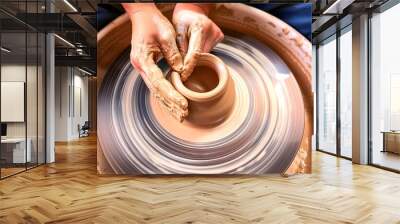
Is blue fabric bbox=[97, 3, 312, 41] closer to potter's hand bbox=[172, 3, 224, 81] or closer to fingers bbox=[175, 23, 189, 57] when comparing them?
potter's hand bbox=[172, 3, 224, 81]

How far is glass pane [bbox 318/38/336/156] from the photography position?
9.91 metres

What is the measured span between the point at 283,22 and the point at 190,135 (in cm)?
247

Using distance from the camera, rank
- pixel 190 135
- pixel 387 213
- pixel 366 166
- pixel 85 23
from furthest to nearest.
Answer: pixel 85 23 → pixel 366 166 → pixel 190 135 → pixel 387 213

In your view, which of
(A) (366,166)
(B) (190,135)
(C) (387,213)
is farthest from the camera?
(A) (366,166)

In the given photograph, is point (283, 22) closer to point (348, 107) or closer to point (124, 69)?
point (124, 69)

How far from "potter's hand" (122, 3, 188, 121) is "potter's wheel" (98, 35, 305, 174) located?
0.50 feet

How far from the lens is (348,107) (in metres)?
8.84

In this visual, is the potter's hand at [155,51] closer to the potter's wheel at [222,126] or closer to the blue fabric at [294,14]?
the potter's wheel at [222,126]

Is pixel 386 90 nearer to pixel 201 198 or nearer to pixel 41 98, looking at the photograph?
pixel 201 198

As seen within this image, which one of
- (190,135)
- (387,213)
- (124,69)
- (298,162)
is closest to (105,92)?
(124,69)

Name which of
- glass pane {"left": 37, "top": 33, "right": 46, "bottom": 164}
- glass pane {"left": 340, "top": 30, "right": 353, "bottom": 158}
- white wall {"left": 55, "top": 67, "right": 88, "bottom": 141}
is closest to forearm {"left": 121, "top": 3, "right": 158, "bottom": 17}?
glass pane {"left": 37, "top": 33, "right": 46, "bottom": 164}

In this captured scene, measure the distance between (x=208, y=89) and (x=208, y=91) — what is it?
0.14 ft

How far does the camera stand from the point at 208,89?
6.24 m

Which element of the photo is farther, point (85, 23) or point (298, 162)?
point (85, 23)
